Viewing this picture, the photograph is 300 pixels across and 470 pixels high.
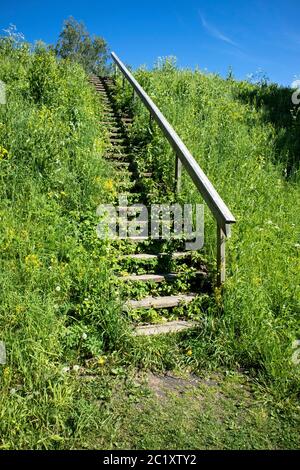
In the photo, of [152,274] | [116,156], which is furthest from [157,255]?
[116,156]

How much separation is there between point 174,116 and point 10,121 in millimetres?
3790

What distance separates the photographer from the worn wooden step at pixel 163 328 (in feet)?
14.7

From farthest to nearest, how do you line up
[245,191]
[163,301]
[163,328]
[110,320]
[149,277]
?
1. [245,191]
2. [149,277]
3. [163,301]
4. [163,328]
5. [110,320]

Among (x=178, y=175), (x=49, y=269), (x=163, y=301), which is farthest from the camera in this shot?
(x=178, y=175)

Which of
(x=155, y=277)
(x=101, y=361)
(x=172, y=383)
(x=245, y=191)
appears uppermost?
(x=245, y=191)

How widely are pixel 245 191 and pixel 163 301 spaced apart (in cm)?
335

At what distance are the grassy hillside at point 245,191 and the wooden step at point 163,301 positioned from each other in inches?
14.9

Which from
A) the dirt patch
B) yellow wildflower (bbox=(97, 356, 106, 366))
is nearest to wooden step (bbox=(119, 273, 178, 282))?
yellow wildflower (bbox=(97, 356, 106, 366))

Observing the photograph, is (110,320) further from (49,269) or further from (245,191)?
(245,191)

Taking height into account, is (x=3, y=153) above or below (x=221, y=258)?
above

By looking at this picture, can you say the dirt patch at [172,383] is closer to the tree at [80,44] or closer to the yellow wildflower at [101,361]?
the yellow wildflower at [101,361]

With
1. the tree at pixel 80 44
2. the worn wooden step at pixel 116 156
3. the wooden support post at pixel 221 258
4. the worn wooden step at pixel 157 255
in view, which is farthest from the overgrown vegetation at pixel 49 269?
the tree at pixel 80 44

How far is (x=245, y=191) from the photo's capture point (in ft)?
24.5

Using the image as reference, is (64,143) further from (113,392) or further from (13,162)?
(113,392)
